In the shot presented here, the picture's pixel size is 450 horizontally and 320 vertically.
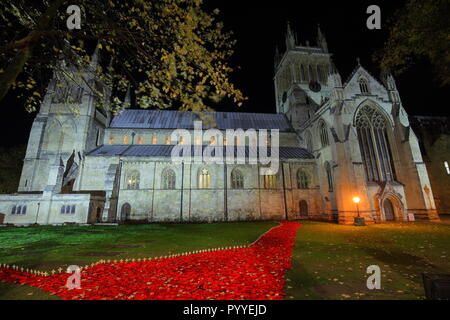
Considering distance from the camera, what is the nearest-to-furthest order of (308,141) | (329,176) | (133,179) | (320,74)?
(329,176)
(133,179)
(308,141)
(320,74)

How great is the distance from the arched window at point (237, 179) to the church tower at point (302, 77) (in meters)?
14.3

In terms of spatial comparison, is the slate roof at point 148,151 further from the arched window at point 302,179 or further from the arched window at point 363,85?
the arched window at point 363,85

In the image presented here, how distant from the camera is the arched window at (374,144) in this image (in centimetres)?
2453

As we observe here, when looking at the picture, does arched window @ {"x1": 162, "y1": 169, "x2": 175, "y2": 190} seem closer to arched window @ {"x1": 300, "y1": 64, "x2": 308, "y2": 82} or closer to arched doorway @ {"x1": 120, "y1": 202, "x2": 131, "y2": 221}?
arched doorway @ {"x1": 120, "y1": 202, "x2": 131, "y2": 221}

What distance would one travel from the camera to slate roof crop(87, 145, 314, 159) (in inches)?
1082

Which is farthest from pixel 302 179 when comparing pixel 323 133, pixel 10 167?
pixel 10 167

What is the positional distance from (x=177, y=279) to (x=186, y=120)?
104 feet

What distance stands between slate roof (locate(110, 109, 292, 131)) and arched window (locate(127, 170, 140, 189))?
30.9 feet

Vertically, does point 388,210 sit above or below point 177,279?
above

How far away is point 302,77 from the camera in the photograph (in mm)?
38625

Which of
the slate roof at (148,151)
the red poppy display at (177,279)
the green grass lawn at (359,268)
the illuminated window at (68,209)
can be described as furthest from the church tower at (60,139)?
the green grass lawn at (359,268)

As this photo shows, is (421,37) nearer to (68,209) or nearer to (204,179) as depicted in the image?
(204,179)

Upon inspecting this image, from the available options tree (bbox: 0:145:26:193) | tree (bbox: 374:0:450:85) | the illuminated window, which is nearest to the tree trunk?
tree (bbox: 374:0:450:85)
